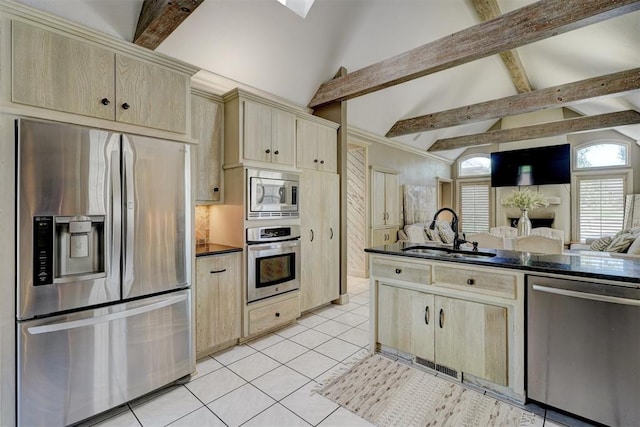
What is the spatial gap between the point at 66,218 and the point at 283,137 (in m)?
2.08

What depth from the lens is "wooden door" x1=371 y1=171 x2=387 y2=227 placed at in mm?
5719

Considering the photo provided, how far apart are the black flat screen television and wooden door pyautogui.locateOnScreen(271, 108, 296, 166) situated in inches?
263

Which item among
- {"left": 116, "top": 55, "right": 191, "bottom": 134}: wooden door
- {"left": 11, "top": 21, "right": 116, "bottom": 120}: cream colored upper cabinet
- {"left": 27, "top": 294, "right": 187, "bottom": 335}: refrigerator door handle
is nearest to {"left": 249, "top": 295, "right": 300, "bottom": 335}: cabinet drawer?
{"left": 27, "top": 294, "right": 187, "bottom": 335}: refrigerator door handle

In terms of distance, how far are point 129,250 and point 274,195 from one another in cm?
146

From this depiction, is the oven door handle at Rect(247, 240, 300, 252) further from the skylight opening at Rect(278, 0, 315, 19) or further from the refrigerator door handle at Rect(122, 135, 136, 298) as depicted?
the skylight opening at Rect(278, 0, 315, 19)

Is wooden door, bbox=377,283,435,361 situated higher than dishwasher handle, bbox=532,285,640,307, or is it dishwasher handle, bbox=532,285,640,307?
dishwasher handle, bbox=532,285,640,307

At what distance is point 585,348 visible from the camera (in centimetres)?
170

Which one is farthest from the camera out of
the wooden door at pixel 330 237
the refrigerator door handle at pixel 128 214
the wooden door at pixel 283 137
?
the wooden door at pixel 330 237

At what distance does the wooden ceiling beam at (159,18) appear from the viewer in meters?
1.98

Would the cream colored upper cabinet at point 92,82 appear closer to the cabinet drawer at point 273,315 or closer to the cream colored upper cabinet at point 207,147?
the cream colored upper cabinet at point 207,147

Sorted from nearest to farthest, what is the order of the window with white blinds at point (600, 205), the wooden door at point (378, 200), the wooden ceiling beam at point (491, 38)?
1. the wooden ceiling beam at point (491, 38)
2. the wooden door at point (378, 200)
3. the window with white blinds at point (600, 205)

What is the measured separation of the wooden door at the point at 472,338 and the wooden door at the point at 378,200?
349 centimetres

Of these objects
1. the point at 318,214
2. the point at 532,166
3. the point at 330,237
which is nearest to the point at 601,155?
the point at 532,166

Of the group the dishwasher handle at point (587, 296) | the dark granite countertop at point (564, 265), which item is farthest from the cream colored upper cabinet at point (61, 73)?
the dishwasher handle at point (587, 296)
